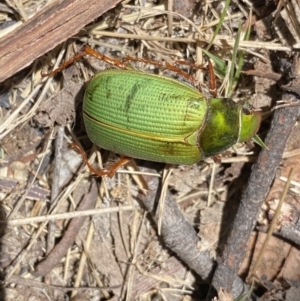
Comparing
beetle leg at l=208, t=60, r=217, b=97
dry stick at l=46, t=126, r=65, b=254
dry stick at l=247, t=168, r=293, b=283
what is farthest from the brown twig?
dry stick at l=46, t=126, r=65, b=254

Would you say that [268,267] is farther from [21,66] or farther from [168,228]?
[21,66]

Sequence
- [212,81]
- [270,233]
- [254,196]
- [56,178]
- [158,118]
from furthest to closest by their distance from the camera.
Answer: [56,178]
[270,233]
[254,196]
[212,81]
[158,118]

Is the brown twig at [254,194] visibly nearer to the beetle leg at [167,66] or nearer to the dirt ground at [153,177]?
the dirt ground at [153,177]

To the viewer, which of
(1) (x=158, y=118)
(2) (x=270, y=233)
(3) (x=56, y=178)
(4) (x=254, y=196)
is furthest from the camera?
(3) (x=56, y=178)

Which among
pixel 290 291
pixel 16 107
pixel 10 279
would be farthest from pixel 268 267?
pixel 16 107

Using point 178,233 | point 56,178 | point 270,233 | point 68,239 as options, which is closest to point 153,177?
point 178,233

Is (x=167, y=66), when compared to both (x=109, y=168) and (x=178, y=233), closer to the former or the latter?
(x=109, y=168)

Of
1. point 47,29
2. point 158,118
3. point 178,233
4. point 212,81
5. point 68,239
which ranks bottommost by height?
point 68,239
